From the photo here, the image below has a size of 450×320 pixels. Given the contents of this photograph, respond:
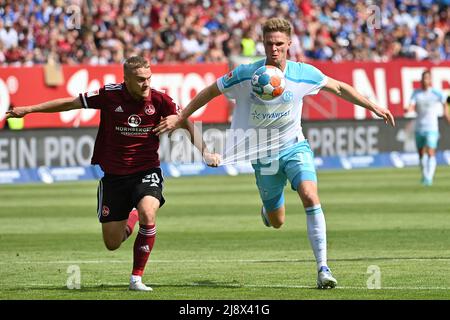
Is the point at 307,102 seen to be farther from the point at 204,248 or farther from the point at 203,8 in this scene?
the point at 204,248

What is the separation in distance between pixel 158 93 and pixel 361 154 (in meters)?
22.6

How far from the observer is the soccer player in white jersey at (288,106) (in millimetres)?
11852

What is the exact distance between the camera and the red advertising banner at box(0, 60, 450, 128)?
1280 inches

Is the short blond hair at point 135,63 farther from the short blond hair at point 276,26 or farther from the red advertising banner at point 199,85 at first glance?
the red advertising banner at point 199,85

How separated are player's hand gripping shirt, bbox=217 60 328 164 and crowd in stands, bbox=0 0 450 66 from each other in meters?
21.4

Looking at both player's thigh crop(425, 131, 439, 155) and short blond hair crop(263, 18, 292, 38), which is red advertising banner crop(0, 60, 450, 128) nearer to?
player's thigh crop(425, 131, 439, 155)

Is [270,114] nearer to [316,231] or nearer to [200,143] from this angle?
[200,143]

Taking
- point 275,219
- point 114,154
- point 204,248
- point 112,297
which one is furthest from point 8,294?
point 204,248

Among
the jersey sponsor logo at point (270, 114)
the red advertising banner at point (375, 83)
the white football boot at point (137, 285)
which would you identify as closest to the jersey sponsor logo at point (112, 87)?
the jersey sponsor logo at point (270, 114)

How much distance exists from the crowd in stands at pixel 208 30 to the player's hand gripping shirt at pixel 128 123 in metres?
21.3

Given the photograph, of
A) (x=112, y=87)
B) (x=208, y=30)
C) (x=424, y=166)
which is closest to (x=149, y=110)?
(x=112, y=87)

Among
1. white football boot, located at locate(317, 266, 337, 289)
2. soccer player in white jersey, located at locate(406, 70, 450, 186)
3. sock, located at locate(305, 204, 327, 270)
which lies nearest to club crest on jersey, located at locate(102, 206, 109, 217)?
sock, located at locate(305, 204, 327, 270)

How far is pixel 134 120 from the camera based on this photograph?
39.7ft

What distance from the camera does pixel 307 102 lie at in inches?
1426
